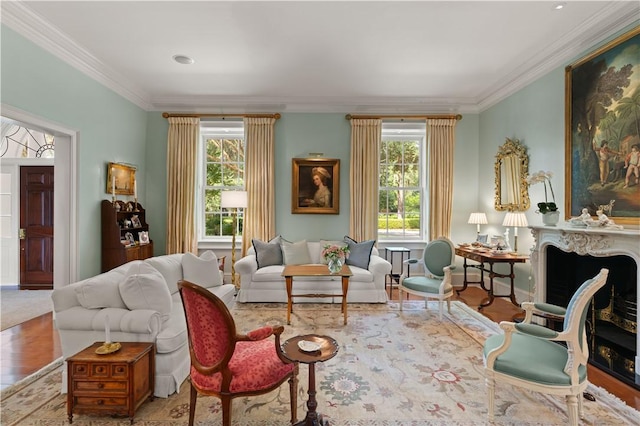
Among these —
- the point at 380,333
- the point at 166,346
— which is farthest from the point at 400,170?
the point at 166,346

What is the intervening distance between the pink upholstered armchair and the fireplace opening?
10.1 feet

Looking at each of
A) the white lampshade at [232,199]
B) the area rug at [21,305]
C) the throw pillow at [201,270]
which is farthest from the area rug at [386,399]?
the white lampshade at [232,199]

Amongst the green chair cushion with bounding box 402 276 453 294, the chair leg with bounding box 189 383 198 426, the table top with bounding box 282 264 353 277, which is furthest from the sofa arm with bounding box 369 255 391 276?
the chair leg with bounding box 189 383 198 426

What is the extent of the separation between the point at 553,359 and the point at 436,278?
7.57 ft

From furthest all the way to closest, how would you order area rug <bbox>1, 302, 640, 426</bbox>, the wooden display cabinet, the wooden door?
the wooden door < the wooden display cabinet < area rug <bbox>1, 302, 640, 426</bbox>

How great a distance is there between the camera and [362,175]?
231 inches

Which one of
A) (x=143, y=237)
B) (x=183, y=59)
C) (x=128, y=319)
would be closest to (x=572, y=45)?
(x=183, y=59)

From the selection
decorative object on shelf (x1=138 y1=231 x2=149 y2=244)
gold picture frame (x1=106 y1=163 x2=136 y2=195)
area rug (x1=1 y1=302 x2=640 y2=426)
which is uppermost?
gold picture frame (x1=106 y1=163 x2=136 y2=195)

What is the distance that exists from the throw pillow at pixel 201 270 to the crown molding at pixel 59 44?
2.93m

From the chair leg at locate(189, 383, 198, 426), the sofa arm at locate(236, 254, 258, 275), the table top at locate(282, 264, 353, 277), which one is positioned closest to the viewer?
the chair leg at locate(189, 383, 198, 426)

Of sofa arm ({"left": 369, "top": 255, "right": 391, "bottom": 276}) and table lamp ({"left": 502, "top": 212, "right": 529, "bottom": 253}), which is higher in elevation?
table lamp ({"left": 502, "top": 212, "right": 529, "bottom": 253})

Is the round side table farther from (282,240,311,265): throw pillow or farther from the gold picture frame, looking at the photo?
the gold picture frame

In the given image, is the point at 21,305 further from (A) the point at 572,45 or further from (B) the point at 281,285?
(A) the point at 572,45

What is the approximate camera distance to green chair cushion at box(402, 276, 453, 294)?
413 centimetres
